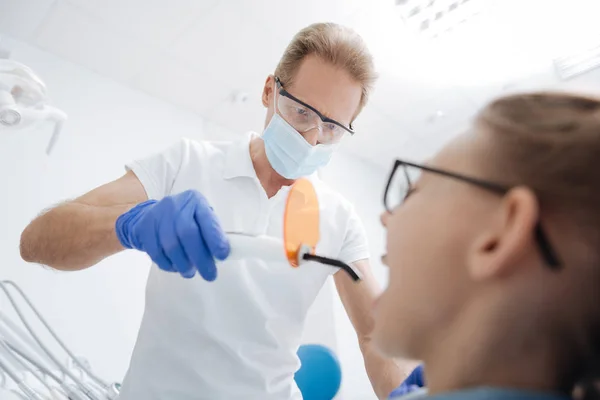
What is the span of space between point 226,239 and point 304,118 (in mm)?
674

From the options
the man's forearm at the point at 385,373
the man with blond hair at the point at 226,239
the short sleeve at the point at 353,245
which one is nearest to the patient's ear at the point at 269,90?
the man with blond hair at the point at 226,239

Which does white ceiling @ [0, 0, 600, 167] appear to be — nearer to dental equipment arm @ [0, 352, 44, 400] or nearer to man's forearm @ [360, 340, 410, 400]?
man's forearm @ [360, 340, 410, 400]

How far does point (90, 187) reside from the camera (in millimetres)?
2213

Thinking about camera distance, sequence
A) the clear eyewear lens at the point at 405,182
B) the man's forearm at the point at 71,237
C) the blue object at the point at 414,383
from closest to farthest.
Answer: the clear eyewear lens at the point at 405,182 → the blue object at the point at 414,383 → the man's forearm at the point at 71,237

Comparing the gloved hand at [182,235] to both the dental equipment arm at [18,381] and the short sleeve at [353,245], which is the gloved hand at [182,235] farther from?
the short sleeve at [353,245]

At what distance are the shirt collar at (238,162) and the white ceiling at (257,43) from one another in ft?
3.73

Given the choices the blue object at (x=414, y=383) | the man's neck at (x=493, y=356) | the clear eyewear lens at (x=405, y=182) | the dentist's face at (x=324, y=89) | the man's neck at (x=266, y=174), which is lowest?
the blue object at (x=414, y=383)

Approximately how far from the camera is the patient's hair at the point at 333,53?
1308 mm

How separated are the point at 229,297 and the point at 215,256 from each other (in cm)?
40

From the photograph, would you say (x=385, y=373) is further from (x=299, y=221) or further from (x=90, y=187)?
(x=90, y=187)

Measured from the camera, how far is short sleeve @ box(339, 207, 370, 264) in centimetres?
137

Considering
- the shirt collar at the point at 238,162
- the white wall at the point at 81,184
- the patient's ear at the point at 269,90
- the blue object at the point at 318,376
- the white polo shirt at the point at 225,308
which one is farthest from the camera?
the white wall at the point at 81,184

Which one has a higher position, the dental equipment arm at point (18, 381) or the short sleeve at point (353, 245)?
the dental equipment arm at point (18, 381)

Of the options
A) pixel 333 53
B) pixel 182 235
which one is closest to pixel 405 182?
pixel 182 235
